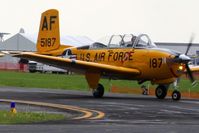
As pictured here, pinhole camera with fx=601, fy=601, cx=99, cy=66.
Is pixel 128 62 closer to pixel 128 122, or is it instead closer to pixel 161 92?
pixel 161 92

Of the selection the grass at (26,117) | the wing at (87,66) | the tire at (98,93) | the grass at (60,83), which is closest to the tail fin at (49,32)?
the wing at (87,66)

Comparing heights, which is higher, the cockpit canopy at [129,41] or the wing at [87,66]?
the cockpit canopy at [129,41]

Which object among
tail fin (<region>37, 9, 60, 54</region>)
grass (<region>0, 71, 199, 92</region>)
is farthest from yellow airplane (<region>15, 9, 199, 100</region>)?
grass (<region>0, 71, 199, 92</region>)

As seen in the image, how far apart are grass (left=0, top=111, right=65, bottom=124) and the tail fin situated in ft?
47.2

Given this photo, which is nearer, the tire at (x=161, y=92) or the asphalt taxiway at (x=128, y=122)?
the asphalt taxiway at (x=128, y=122)

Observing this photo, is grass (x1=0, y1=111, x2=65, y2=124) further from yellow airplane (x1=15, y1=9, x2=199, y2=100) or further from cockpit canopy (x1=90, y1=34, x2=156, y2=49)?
cockpit canopy (x1=90, y1=34, x2=156, y2=49)

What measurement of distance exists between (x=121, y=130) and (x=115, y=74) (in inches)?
560

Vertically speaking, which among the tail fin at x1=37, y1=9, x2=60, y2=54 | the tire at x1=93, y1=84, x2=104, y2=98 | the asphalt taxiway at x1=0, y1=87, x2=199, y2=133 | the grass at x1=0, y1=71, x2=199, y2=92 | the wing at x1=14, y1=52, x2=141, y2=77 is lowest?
the asphalt taxiway at x1=0, y1=87, x2=199, y2=133

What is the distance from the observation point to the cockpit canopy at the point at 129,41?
27.4 metres

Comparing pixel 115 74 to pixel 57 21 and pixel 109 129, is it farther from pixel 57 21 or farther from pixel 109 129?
pixel 109 129

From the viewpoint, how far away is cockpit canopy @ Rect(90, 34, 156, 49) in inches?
1077

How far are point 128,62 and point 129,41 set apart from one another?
1.01 meters

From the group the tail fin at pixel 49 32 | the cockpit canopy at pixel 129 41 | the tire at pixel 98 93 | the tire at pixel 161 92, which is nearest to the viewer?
the tire at pixel 161 92

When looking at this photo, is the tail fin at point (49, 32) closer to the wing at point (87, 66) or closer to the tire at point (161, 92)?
the wing at point (87, 66)
